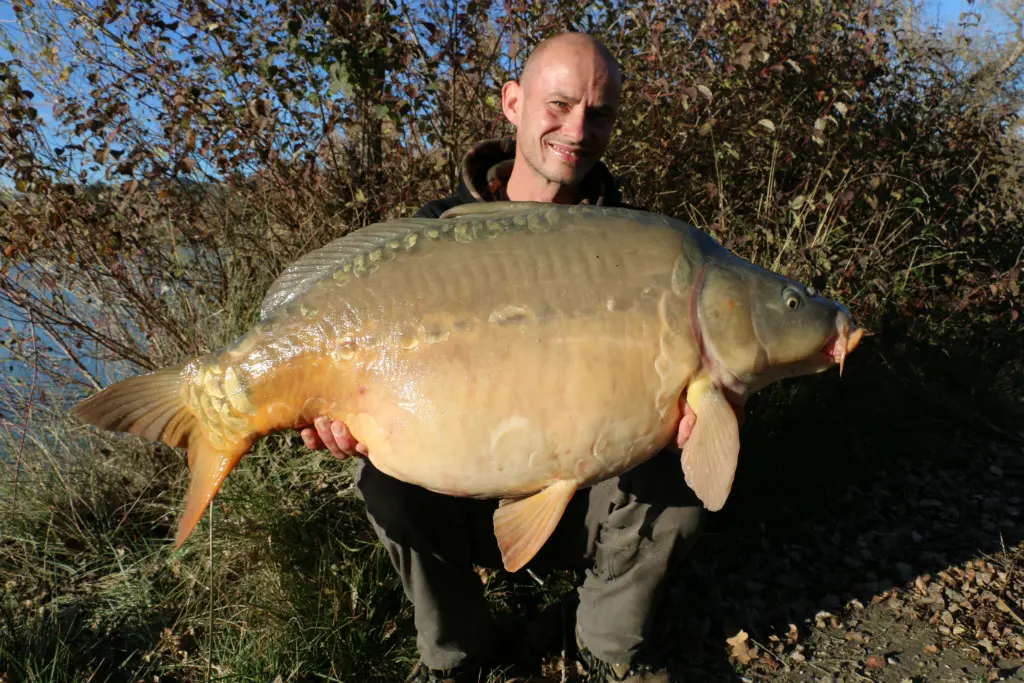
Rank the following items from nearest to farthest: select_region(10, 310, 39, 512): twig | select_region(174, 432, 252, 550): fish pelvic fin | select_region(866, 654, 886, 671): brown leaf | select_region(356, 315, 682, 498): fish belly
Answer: select_region(356, 315, 682, 498): fish belly < select_region(174, 432, 252, 550): fish pelvic fin < select_region(866, 654, 886, 671): brown leaf < select_region(10, 310, 39, 512): twig

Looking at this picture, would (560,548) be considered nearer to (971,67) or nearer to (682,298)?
(682,298)

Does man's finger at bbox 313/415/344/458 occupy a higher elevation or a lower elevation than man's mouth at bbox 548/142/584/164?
lower

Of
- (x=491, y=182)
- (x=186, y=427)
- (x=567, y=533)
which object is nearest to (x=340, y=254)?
(x=186, y=427)

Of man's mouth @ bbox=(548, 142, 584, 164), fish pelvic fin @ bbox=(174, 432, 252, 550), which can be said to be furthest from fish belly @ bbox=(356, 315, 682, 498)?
man's mouth @ bbox=(548, 142, 584, 164)

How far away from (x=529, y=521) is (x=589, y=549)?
60cm

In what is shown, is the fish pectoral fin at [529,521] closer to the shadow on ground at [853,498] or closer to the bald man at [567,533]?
the bald man at [567,533]

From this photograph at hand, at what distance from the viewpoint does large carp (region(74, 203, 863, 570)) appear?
1385mm

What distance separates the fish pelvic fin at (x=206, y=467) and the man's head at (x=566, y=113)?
3.72 feet

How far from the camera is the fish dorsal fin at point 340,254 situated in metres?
1.51

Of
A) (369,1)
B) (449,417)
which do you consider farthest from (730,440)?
(369,1)

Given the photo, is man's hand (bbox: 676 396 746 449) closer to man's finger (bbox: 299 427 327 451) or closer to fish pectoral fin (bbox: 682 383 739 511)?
fish pectoral fin (bbox: 682 383 739 511)

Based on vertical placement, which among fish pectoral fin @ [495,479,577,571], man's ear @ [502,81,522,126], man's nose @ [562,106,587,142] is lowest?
fish pectoral fin @ [495,479,577,571]

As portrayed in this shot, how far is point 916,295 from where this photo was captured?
3.57 m

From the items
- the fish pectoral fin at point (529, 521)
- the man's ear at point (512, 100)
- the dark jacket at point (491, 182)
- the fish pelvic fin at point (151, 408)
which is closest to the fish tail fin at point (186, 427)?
the fish pelvic fin at point (151, 408)
